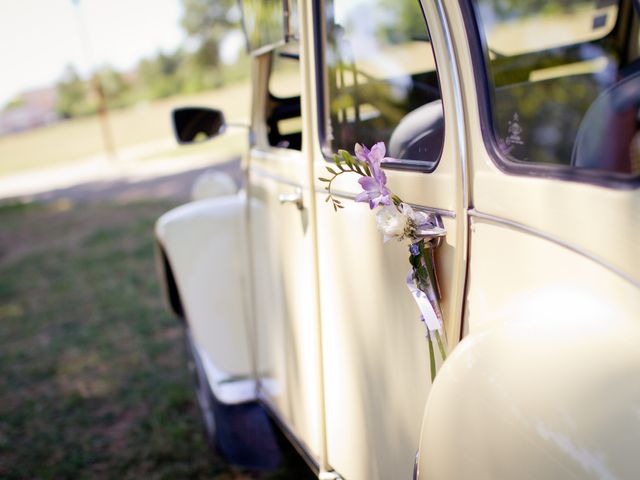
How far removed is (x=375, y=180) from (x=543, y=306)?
418 millimetres

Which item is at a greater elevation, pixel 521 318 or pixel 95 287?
pixel 521 318

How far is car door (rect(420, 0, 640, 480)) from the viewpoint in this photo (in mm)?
859

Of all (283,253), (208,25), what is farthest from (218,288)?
(208,25)

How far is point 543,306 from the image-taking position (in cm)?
100

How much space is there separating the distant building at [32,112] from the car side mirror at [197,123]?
118 feet

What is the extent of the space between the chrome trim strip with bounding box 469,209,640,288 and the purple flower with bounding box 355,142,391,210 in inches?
7.3

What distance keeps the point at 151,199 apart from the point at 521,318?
9699 millimetres

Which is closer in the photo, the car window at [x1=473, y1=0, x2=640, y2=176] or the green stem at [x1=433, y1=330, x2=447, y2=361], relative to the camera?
the green stem at [x1=433, y1=330, x2=447, y2=361]

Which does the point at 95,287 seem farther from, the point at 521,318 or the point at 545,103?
the point at 521,318

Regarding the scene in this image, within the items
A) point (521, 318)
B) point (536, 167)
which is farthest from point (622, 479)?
point (536, 167)

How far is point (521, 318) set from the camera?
3.32 ft

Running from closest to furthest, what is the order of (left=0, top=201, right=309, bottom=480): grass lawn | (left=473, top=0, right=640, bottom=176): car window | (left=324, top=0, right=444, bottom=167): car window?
(left=324, top=0, right=444, bottom=167): car window < (left=473, top=0, right=640, bottom=176): car window < (left=0, top=201, right=309, bottom=480): grass lawn

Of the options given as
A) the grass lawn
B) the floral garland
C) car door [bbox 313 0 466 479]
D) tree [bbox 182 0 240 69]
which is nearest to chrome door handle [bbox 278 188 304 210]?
car door [bbox 313 0 466 479]

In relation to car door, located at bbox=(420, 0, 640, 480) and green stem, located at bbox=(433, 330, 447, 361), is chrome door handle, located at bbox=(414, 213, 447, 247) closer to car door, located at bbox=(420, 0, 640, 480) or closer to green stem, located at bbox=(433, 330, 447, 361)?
car door, located at bbox=(420, 0, 640, 480)
